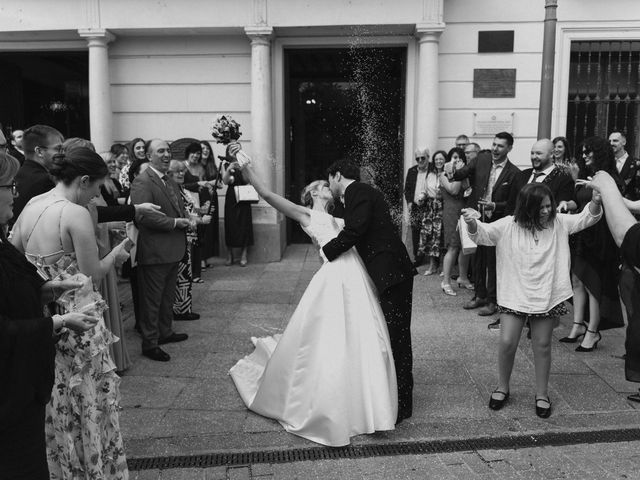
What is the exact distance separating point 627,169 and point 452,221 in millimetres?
2455

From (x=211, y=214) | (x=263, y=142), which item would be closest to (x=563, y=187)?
(x=211, y=214)

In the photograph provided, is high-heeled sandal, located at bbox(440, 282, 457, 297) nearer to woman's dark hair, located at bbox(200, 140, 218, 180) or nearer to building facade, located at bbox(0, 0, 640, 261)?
building facade, located at bbox(0, 0, 640, 261)

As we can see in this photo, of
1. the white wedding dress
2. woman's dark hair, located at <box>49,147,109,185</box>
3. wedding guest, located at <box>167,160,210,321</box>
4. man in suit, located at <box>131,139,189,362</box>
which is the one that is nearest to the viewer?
woman's dark hair, located at <box>49,147,109,185</box>

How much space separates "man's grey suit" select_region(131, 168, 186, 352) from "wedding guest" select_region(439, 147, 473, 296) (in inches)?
153

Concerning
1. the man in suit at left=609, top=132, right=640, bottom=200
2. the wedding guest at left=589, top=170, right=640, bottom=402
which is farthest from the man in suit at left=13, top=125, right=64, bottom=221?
the man in suit at left=609, top=132, right=640, bottom=200

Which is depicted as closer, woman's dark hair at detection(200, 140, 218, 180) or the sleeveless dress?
the sleeveless dress

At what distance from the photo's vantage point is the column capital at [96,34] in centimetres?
1016

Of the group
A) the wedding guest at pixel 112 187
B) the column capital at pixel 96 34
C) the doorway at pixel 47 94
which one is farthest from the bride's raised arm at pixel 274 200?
the doorway at pixel 47 94

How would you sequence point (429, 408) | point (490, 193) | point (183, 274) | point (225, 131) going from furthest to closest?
point (490, 193)
point (183, 274)
point (429, 408)
point (225, 131)

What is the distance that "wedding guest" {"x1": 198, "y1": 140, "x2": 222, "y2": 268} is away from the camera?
9.22 meters

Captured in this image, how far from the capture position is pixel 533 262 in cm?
440

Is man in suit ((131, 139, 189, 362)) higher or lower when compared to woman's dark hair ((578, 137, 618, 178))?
lower

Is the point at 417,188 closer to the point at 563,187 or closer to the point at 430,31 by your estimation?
the point at 430,31

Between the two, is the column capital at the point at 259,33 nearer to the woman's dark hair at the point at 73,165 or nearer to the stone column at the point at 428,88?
the stone column at the point at 428,88
